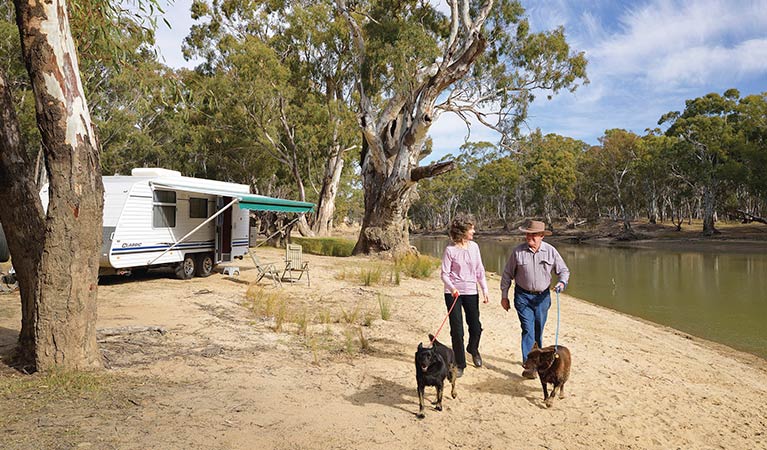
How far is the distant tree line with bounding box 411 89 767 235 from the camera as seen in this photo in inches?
1441

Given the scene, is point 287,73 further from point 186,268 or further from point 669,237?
point 669,237

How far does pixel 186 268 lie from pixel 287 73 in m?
14.4

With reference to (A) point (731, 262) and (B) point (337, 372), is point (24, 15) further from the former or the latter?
(A) point (731, 262)

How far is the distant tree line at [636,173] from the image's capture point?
36.6 metres

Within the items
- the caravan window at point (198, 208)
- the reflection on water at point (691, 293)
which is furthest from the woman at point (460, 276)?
the caravan window at point (198, 208)

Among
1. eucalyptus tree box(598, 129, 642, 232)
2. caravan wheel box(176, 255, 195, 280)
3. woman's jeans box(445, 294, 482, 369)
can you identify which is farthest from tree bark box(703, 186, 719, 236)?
woman's jeans box(445, 294, 482, 369)

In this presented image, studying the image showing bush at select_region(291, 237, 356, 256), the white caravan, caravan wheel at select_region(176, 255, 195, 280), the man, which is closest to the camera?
the man

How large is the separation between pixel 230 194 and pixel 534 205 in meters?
57.2

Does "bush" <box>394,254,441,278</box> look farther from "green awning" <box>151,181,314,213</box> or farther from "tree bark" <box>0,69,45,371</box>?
"tree bark" <box>0,69,45,371</box>

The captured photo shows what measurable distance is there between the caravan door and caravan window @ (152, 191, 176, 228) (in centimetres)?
159

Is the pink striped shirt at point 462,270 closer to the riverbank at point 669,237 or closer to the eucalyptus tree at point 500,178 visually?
the riverbank at point 669,237

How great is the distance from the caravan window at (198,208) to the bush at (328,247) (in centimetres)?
847

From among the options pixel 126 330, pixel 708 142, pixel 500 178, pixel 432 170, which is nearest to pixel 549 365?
pixel 126 330

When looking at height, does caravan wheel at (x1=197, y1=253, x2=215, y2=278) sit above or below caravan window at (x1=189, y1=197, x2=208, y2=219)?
below
